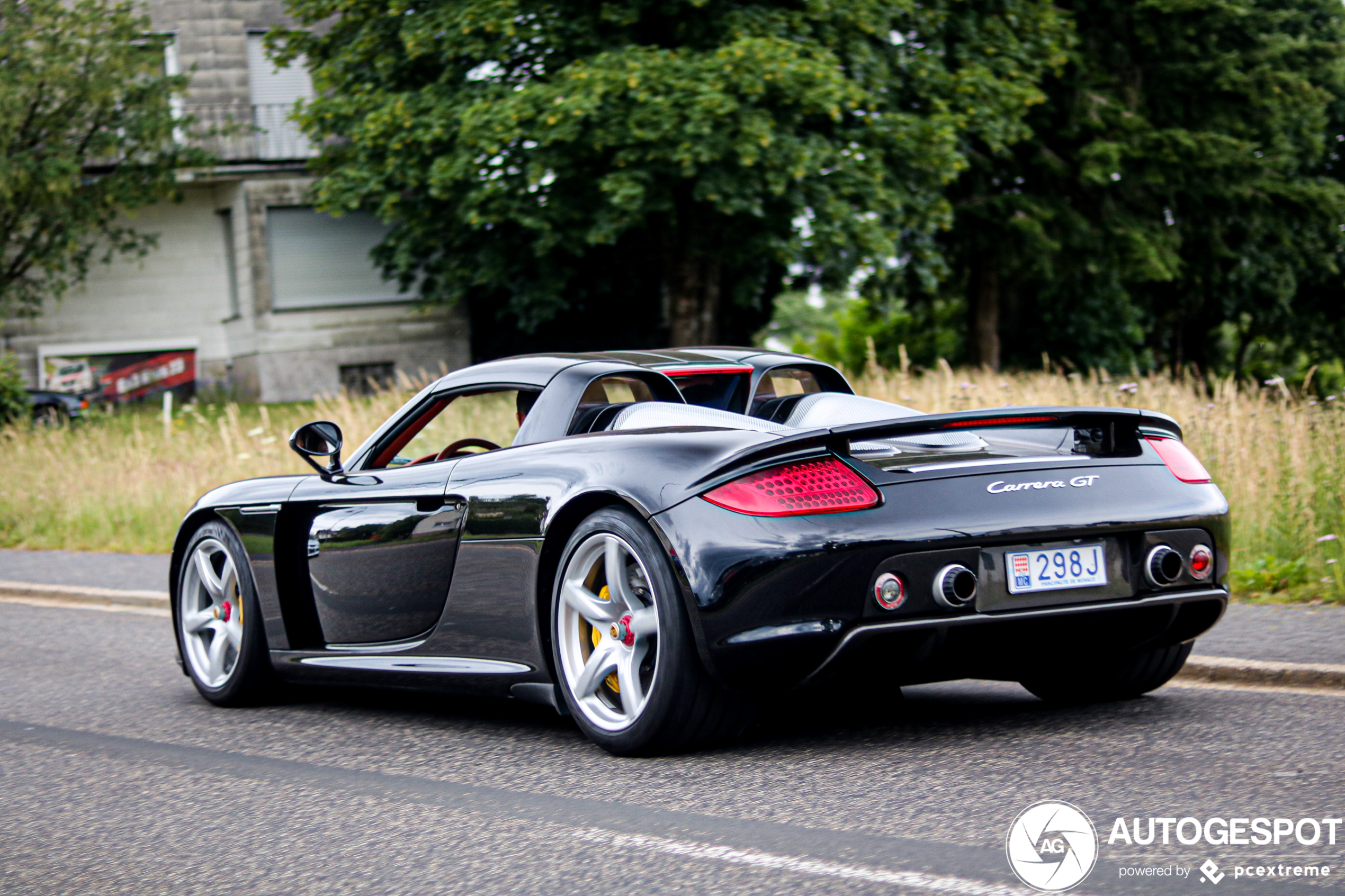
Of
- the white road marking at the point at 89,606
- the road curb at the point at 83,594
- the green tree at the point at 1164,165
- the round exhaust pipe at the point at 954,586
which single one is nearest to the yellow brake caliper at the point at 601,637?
the round exhaust pipe at the point at 954,586

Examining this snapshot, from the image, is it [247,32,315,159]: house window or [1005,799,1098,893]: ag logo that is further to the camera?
[247,32,315,159]: house window

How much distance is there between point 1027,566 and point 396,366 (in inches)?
1282

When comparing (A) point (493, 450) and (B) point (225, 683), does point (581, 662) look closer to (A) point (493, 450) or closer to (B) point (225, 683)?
(A) point (493, 450)

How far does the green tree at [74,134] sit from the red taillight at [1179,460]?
27.5m

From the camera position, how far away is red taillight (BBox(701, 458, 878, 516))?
427cm

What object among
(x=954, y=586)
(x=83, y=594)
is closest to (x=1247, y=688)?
(x=954, y=586)

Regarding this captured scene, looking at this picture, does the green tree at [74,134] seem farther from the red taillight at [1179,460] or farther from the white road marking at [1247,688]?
the red taillight at [1179,460]

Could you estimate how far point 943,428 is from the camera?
451 cm

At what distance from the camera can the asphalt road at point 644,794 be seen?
11.3ft

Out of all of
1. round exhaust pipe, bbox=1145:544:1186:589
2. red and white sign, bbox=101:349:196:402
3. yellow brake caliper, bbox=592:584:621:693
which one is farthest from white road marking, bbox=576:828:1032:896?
red and white sign, bbox=101:349:196:402

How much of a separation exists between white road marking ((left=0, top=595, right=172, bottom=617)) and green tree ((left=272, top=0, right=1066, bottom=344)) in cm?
1072

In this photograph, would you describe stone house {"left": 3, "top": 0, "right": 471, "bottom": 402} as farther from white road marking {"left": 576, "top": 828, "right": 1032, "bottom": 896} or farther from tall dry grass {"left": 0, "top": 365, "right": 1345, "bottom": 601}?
white road marking {"left": 576, "top": 828, "right": 1032, "bottom": 896}

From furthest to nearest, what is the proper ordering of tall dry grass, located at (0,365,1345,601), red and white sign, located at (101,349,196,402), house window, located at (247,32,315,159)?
red and white sign, located at (101,349,196,402), house window, located at (247,32,315,159), tall dry grass, located at (0,365,1345,601)

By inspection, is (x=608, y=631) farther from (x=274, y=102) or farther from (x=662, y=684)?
(x=274, y=102)
